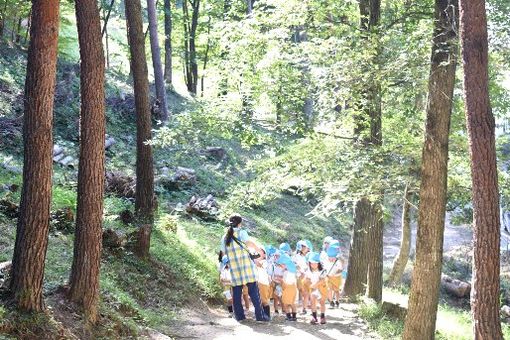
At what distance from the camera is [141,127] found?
11906 millimetres

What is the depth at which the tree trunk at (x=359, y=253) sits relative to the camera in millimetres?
13031

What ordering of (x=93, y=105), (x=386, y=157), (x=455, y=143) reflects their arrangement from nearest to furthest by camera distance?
(x=93, y=105) → (x=386, y=157) → (x=455, y=143)

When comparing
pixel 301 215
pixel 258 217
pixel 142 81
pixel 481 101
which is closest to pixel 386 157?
pixel 481 101

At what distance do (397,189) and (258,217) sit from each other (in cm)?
1118

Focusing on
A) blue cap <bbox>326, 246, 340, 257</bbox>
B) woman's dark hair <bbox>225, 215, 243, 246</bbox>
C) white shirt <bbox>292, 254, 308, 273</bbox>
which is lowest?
white shirt <bbox>292, 254, 308, 273</bbox>

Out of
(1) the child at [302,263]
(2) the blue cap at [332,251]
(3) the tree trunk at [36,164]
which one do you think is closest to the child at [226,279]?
(1) the child at [302,263]

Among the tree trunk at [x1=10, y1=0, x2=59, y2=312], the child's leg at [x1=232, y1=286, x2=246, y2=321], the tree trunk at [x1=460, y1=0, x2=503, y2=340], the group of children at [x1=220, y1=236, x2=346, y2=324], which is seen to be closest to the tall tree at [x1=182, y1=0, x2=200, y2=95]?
the group of children at [x1=220, y1=236, x2=346, y2=324]

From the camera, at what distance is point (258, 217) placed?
2136 cm

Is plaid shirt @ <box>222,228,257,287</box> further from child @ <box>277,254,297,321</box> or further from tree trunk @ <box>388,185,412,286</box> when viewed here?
tree trunk @ <box>388,185,412,286</box>

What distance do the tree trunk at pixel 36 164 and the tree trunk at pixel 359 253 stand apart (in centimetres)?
804

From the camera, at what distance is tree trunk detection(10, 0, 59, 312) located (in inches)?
242

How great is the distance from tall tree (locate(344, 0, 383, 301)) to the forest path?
1394 millimetres

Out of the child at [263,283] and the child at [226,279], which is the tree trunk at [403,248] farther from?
the child at [226,279]

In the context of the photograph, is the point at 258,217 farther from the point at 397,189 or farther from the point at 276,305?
the point at 397,189
